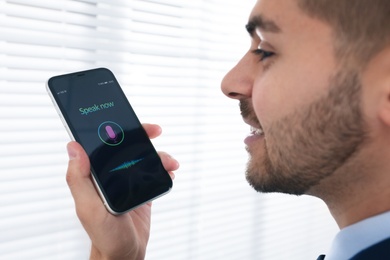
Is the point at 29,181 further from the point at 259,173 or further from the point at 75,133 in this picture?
the point at 259,173

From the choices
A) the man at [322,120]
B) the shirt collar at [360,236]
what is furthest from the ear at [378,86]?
the shirt collar at [360,236]

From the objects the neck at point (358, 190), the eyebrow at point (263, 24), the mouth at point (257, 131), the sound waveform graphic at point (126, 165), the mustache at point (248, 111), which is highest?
the eyebrow at point (263, 24)

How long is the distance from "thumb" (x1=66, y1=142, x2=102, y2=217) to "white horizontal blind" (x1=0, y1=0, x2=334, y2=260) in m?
0.35

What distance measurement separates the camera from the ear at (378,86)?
0.75 m

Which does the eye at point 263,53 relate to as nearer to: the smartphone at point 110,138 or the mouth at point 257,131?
the mouth at point 257,131

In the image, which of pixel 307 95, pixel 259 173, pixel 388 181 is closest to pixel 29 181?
pixel 259 173

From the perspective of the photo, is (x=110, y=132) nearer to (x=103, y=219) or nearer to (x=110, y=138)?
(x=110, y=138)

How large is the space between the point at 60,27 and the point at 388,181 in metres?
0.83

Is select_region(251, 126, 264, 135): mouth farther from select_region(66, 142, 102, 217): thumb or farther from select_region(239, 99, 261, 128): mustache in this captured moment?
select_region(66, 142, 102, 217): thumb

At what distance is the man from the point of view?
2.49 feet

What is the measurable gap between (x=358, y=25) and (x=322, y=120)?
0.55ft

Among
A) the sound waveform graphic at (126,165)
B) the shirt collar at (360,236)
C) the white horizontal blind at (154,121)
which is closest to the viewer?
the shirt collar at (360,236)

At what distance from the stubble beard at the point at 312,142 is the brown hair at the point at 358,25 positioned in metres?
0.04

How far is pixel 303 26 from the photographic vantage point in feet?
2.64
